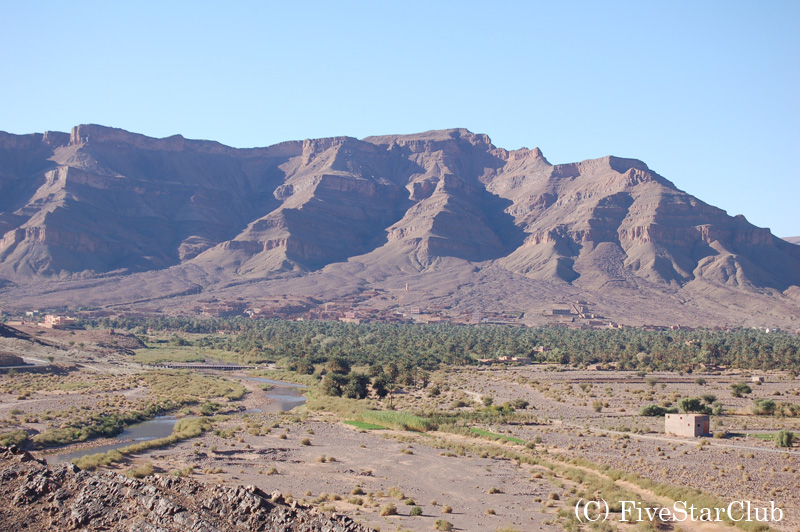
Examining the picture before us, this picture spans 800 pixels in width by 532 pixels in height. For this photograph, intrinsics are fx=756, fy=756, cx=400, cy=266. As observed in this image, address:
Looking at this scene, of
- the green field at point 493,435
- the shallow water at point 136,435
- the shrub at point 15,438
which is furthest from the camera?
the green field at point 493,435

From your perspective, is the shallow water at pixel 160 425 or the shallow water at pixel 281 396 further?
the shallow water at pixel 281 396

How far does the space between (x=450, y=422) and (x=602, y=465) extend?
47.6ft

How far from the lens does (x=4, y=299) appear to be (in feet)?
549

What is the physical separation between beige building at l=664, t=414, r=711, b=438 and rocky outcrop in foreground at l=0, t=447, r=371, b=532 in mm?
31106

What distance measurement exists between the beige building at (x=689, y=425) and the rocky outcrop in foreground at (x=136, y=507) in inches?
1225

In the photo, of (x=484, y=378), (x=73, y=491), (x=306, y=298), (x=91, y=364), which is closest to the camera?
(x=73, y=491)

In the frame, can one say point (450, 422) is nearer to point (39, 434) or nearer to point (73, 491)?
point (39, 434)

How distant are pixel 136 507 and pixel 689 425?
33340 mm

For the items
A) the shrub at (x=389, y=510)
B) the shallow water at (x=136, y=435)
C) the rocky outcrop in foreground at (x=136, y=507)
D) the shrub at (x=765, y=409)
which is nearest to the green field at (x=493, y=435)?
the shrub at (x=389, y=510)

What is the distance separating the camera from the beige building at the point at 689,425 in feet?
126

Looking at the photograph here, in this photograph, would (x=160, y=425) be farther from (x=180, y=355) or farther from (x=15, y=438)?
(x=180, y=355)

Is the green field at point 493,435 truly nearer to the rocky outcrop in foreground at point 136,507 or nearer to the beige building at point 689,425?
the beige building at point 689,425

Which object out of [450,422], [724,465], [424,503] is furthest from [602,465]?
[450,422]

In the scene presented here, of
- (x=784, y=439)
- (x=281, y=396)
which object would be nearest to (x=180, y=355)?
(x=281, y=396)
